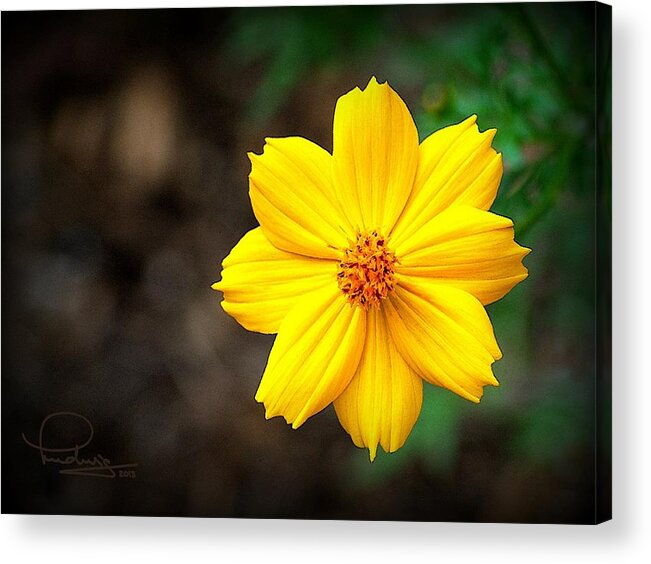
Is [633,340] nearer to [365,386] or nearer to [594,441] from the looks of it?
[594,441]

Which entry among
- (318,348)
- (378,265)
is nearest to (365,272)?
(378,265)

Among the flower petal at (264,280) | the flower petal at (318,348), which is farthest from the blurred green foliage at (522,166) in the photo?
the flower petal at (264,280)

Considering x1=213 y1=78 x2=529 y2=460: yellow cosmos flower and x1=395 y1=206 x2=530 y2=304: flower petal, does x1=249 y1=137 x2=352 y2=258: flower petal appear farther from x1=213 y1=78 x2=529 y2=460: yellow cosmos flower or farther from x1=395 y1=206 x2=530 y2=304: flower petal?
x1=395 y1=206 x2=530 y2=304: flower petal

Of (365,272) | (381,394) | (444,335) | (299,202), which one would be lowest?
(381,394)

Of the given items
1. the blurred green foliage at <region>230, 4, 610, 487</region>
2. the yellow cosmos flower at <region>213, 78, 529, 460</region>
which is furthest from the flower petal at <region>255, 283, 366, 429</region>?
the blurred green foliage at <region>230, 4, 610, 487</region>

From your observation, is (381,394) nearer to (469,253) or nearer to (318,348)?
(318,348)
